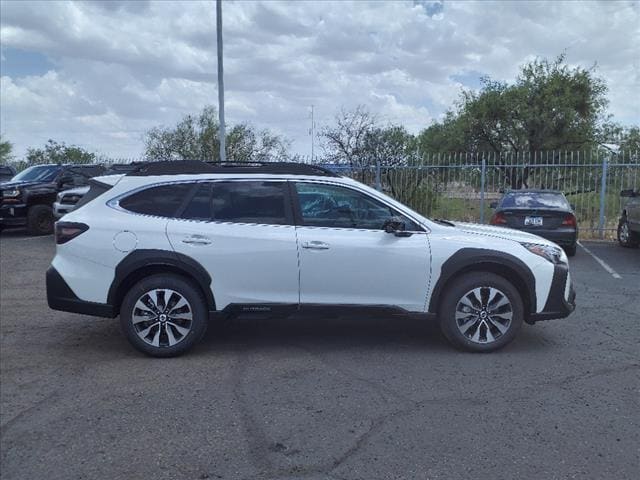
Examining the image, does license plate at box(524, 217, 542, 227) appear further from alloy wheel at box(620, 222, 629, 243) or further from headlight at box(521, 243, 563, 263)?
headlight at box(521, 243, 563, 263)

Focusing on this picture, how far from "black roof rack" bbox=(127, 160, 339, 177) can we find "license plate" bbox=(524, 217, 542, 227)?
691 centimetres

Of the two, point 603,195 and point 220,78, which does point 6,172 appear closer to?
point 220,78

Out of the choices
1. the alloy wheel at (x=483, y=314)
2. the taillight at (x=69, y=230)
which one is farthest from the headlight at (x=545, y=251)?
the taillight at (x=69, y=230)

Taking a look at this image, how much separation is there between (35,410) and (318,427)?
1994 millimetres

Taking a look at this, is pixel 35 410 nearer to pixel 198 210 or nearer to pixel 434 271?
pixel 198 210

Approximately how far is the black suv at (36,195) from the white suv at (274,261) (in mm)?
10045

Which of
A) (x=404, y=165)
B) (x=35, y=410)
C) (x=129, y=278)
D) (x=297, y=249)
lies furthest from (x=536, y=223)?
(x=35, y=410)

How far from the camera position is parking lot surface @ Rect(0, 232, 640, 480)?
349 cm

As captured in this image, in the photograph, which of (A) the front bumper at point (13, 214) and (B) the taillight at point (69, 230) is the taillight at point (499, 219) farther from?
(A) the front bumper at point (13, 214)

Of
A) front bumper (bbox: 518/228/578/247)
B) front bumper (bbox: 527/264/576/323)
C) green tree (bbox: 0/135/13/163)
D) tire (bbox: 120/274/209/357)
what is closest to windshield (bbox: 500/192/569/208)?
front bumper (bbox: 518/228/578/247)

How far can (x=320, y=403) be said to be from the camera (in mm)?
4367

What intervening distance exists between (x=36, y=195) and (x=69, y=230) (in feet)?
34.4

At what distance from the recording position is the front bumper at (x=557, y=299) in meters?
5.57

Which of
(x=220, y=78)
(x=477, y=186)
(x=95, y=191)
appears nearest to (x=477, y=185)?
(x=477, y=186)
